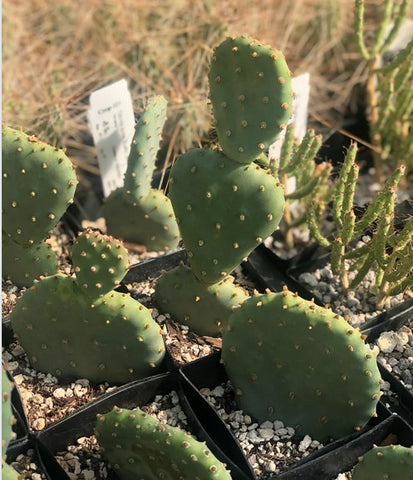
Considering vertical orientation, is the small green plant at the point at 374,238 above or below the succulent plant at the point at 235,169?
below

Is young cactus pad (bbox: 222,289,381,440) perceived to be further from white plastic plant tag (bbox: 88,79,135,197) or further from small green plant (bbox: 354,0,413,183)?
small green plant (bbox: 354,0,413,183)

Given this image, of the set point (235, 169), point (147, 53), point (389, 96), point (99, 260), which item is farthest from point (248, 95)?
point (147, 53)

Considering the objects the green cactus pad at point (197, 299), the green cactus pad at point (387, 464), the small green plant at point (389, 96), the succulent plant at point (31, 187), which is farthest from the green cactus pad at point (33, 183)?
the small green plant at point (389, 96)

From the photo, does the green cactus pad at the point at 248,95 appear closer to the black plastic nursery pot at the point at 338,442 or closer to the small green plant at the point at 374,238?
the small green plant at the point at 374,238

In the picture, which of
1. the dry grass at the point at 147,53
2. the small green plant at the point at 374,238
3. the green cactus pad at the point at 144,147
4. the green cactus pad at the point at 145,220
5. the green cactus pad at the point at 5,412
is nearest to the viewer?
the green cactus pad at the point at 5,412

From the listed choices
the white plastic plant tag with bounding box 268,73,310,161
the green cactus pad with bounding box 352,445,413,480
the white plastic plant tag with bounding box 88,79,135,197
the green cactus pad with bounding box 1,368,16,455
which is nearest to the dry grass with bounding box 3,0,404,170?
the white plastic plant tag with bounding box 88,79,135,197

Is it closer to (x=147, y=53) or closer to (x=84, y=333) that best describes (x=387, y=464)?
(x=84, y=333)
